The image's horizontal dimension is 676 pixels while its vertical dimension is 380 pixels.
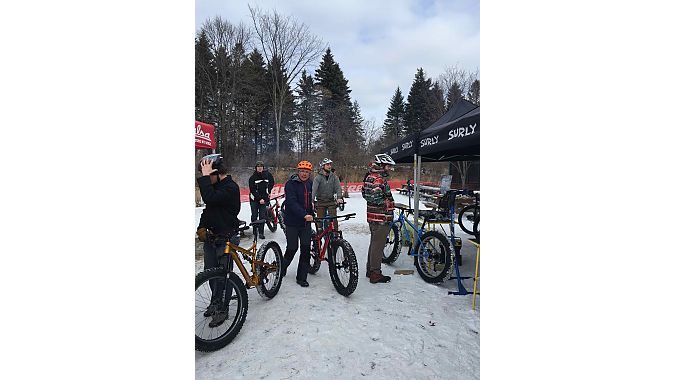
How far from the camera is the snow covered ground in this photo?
215 cm

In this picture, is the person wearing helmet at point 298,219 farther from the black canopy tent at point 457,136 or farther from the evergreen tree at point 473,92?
the evergreen tree at point 473,92

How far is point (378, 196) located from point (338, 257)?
93 centimetres

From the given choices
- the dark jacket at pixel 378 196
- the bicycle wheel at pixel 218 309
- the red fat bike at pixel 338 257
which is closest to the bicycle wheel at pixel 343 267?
the red fat bike at pixel 338 257

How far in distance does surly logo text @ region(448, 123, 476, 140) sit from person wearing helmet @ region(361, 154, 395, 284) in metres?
0.81

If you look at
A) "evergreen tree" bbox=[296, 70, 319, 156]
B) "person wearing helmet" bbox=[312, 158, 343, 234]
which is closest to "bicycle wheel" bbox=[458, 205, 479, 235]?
"person wearing helmet" bbox=[312, 158, 343, 234]

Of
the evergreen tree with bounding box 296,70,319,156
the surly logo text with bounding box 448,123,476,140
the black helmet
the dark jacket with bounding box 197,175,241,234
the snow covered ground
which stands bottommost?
the snow covered ground

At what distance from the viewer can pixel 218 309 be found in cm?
249

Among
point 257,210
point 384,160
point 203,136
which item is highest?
point 203,136

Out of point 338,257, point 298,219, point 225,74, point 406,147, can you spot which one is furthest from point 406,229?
point 225,74

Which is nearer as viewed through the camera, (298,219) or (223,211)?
(223,211)

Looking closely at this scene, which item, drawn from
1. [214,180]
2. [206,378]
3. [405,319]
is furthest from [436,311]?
[214,180]

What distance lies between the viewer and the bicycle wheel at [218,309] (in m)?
2.31

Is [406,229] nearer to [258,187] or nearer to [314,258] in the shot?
[314,258]

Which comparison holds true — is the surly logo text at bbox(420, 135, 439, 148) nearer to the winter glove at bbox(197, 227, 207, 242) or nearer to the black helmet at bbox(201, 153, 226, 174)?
the black helmet at bbox(201, 153, 226, 174)
